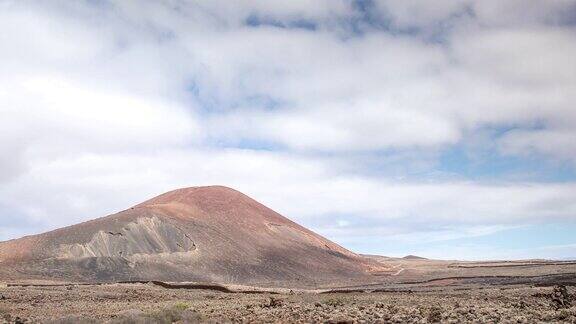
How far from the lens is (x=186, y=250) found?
285ft

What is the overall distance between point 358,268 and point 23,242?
6333cm

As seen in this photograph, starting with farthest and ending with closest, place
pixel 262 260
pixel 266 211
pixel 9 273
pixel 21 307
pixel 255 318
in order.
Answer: pixel 266 211
pixel 262 260
pixel 9 273
pixel 21 307
pixel 255 318

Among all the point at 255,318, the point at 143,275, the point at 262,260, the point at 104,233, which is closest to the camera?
the point at 255,318

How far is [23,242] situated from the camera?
79625 mm

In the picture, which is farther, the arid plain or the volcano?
the volcano

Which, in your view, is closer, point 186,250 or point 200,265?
point 200,265

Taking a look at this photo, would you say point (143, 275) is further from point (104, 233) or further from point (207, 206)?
point (207, 206)

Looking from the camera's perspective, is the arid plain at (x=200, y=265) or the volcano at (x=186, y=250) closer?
the arid plain at (x=200, y=265)

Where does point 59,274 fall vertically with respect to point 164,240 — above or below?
below

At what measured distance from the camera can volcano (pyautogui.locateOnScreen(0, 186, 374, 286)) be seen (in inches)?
2906

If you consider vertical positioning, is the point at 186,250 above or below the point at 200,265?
above

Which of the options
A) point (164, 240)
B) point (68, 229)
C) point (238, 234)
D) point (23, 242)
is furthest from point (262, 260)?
point (23, 242)

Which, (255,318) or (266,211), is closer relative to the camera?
(255,318)

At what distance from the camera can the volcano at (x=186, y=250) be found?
7381 centimetres
